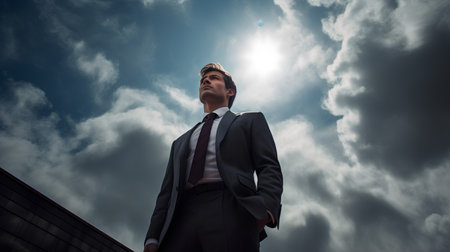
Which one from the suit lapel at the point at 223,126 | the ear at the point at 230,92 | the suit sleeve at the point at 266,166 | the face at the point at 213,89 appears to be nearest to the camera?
the suit sleeve at the point at 266,166

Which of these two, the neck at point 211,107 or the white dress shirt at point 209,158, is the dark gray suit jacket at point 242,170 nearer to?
the white dress shirt at point 209,158

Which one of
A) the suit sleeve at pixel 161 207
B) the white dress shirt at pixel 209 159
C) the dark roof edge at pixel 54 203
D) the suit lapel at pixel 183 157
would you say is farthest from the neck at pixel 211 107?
the dark roof edge at pixel 54 203

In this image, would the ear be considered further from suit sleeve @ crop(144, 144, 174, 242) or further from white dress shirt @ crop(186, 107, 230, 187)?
suit sleeve @ crop(144, 144, 174, 242)

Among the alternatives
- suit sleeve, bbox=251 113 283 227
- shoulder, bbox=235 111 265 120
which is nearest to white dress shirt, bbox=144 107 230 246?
shoulder, bbox=235 111 265 120

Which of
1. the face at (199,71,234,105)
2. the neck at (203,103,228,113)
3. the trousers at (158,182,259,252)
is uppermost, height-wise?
the face at (199,71,234,105)

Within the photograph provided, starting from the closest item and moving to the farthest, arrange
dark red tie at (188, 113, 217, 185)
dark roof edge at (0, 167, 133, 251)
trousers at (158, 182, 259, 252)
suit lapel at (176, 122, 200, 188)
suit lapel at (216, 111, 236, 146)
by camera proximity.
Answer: trousers at (158, 182, 259, 252)
dark red tie at (188, 113, 217, 185)
suit lapel at (176, 122, 200, 188)
suit lapel at (216, 111, 236, 146)
dark roof edge at (0, 167, 133, 251)

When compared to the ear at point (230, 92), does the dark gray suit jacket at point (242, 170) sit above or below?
below

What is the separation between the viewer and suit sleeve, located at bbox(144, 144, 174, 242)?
7.53ft

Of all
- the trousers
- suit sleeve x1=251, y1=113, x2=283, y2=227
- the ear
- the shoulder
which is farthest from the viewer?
the ear

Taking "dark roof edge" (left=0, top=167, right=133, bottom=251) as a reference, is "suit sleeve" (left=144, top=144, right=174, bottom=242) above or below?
below

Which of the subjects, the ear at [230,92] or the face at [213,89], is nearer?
the face at [213,89]

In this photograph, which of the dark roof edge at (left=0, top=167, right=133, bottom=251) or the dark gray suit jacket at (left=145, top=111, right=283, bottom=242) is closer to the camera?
the dark gray suit jacket at (left=145, top=111, right=283, bottom=242)

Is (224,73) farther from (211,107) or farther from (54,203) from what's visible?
(54,203)

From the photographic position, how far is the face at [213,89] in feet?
11.8
